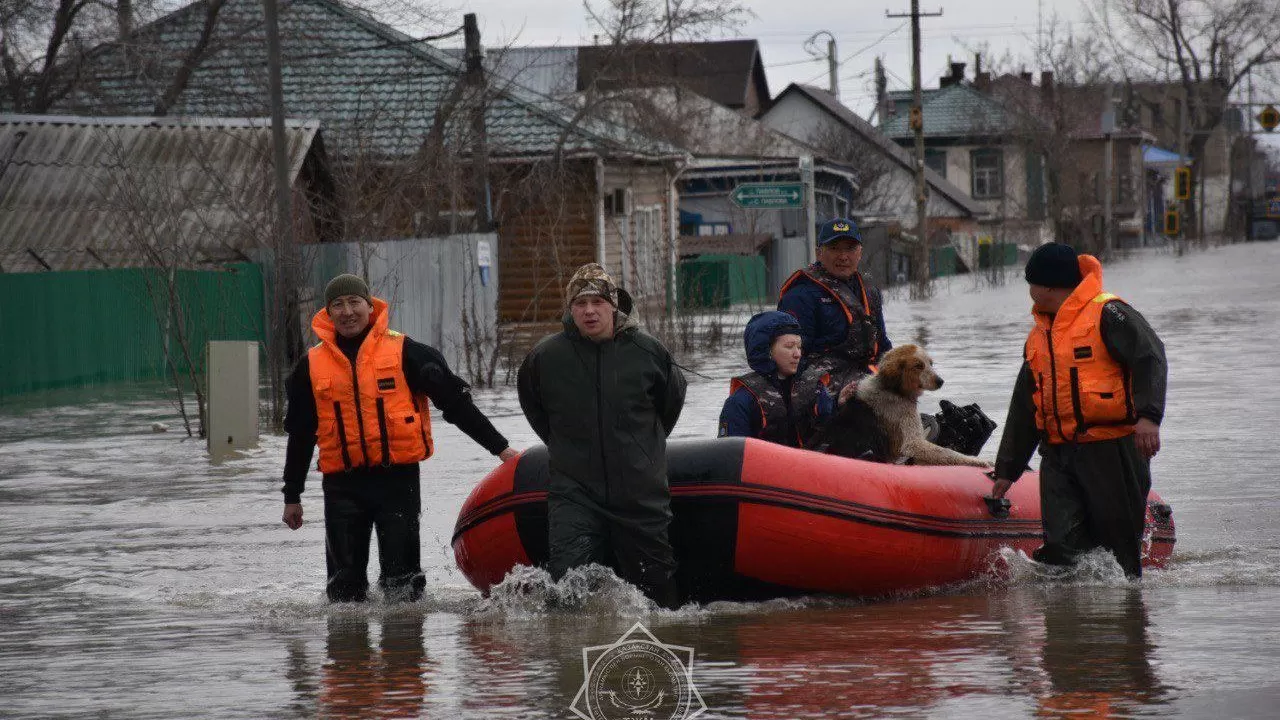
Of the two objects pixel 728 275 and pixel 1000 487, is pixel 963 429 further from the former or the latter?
pixel 728 275

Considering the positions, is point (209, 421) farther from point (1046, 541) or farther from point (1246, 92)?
point (1246, 92)

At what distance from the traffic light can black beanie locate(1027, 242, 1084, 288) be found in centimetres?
5992

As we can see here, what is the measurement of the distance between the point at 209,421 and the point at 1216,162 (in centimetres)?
11824

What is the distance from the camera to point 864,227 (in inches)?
2272

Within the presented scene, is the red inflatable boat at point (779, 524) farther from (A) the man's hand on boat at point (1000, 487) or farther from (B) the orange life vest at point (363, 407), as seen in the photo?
(B) the orange life vest at point (363, 407)

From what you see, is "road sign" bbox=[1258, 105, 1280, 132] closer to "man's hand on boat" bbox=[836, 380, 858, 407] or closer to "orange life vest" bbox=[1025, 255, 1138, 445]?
"man's hand on boat" bbox=[836, 380, 858, 407]

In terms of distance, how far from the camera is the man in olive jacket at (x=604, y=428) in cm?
721

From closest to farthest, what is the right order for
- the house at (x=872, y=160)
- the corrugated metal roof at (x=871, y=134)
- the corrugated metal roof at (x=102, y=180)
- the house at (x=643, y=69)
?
the corrugated metal roof at (x=102, y=180)
the house at (x=643, y=69)
the house at (x=872, y=160)
the corrugated metal roof at (x=871, y=134)

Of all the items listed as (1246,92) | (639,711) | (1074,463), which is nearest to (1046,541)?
(1074,463)

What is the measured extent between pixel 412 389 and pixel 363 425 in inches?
10.7

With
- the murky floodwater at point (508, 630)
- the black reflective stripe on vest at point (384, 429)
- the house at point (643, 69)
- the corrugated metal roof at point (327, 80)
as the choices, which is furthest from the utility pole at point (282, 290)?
the corrugated metal roof at point (327, 80)

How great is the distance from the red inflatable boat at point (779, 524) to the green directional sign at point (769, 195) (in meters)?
14.9

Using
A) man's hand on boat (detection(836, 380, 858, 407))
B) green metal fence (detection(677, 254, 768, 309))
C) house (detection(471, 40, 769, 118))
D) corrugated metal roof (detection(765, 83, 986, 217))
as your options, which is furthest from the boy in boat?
corrugated metal roof (detection(765, 83, 986, 217))

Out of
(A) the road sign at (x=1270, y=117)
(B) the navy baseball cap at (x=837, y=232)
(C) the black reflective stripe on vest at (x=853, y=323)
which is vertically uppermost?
(A) the road sign at (x=1270, y=117)
